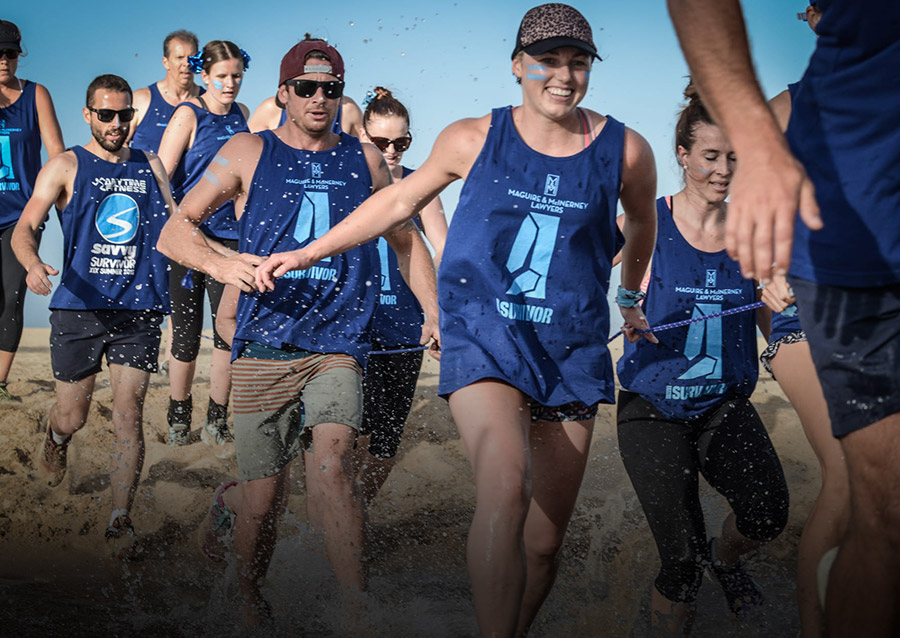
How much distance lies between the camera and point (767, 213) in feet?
5.92

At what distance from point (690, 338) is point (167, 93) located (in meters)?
5.10

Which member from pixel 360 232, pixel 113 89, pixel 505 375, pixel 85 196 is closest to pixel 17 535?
pixel 85 196

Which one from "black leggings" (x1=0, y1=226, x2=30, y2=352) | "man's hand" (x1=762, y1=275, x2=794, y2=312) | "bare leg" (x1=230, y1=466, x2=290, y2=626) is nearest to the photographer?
"man's hand" (x1=762, y1=275, x2=794, y2=312)

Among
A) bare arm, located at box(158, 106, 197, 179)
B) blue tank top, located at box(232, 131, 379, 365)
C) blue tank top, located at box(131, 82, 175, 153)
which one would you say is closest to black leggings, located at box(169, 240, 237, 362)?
bare arm, located at box(158, 106, 197, 179)

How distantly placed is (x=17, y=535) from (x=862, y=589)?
5.18 meters

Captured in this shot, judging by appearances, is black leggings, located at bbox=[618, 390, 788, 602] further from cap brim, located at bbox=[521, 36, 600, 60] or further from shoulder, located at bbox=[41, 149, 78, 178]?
shoulder, located at bbox=[41, 149, 78, 178]

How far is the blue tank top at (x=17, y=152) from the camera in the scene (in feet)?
23.4

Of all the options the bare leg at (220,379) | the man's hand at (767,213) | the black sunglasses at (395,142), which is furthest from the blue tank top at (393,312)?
the man's hand at (767,213)

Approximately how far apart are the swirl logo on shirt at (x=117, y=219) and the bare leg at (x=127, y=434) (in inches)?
30.1

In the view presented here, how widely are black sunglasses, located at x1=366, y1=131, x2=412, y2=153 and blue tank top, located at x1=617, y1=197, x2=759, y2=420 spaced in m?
1.99

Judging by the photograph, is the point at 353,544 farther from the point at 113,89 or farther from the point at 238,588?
the point at 113,89

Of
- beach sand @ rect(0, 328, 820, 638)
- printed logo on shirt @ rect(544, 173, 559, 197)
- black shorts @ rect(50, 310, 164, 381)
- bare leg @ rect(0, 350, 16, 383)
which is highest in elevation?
printed logo on shirt @ rect(544, 173, 559, 197)

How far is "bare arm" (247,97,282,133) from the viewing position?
761 cm

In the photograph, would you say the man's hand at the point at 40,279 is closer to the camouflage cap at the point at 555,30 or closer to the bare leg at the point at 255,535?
the bare leg at the point at 255,535
